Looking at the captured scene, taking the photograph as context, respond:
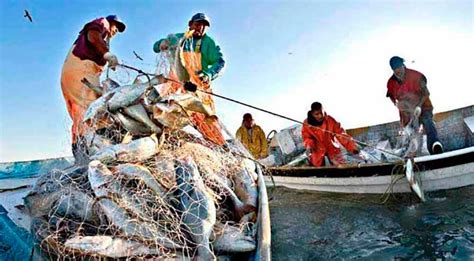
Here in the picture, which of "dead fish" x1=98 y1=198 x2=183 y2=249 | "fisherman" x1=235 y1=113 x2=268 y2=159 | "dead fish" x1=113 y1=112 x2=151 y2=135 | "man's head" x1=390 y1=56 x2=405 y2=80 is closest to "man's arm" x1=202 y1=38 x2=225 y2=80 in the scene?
"dead fish" x1=113 y1=112 x2=151 y2=135

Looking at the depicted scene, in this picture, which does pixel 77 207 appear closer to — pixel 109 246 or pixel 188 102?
pixel 109 246

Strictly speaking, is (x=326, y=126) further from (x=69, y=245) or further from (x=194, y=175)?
(x=69, y=245)

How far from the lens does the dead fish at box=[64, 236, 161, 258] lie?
2.57 m

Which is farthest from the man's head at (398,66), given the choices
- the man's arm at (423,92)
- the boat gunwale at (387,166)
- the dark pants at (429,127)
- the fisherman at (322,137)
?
the boat gunwale at (387,166)

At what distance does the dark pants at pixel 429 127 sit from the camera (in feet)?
24.4

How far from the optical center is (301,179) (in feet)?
25.6

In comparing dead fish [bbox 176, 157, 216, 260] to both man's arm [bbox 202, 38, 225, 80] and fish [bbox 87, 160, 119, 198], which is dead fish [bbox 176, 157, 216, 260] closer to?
fish [bbox 87, 160, 119, 198]

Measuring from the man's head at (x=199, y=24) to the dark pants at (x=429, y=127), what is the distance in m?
4.44

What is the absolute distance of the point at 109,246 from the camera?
2.62 m

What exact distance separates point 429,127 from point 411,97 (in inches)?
27.7

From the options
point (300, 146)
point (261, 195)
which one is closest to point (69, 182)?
point (261, 195)

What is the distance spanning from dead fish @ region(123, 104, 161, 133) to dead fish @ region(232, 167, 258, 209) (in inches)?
36.1

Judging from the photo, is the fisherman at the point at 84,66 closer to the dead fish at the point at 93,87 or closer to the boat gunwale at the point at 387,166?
the dead fish at the point at 93,87

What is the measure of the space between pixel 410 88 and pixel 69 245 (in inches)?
279
